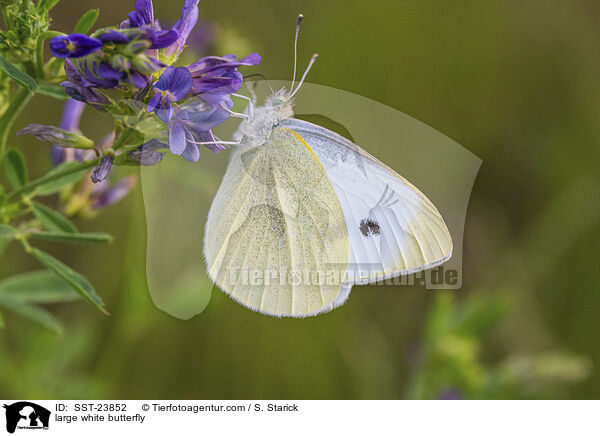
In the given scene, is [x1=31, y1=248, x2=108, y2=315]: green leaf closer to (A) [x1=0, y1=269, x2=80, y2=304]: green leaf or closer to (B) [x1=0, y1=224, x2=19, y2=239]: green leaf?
(B) [x1=0, y1=224, x2=19, y2=239]: green leaf

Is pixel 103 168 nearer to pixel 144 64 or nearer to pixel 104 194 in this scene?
pixel 144 64

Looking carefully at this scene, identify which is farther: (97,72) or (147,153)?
(147,153)

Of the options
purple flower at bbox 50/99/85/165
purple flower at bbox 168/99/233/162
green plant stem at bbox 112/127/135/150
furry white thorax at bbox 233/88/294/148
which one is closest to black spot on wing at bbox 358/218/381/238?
furry white thorax at bbox 233/88/294/148

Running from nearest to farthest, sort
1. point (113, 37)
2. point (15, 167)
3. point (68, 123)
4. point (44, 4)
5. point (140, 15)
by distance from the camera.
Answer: point (113, 37), point (140, 15), point (44, 4), point (15, 167), point (68, 123)
